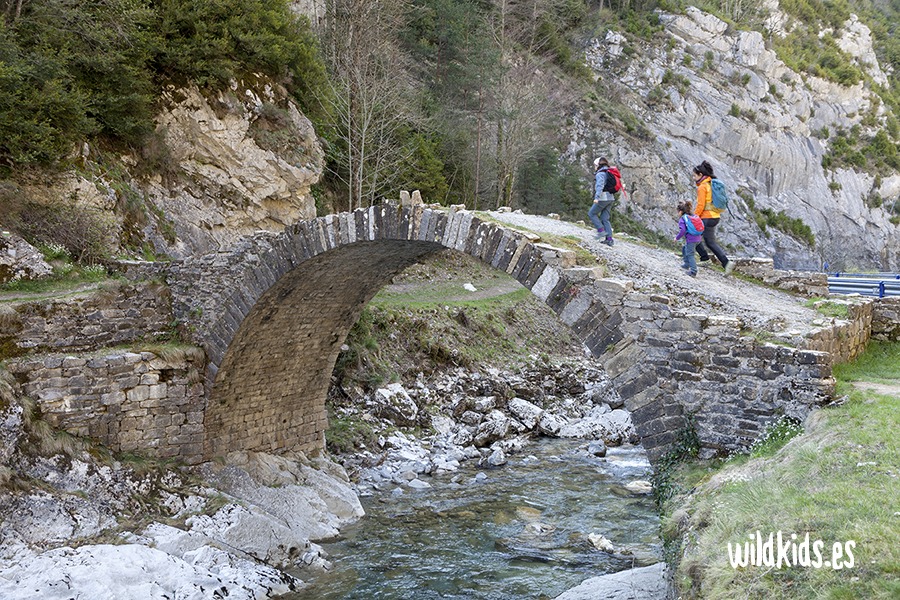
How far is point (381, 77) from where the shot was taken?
23.6 m

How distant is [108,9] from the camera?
15797 millimetres

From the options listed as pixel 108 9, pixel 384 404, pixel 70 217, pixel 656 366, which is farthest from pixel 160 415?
pixel 108 9

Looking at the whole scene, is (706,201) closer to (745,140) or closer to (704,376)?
(704,376)

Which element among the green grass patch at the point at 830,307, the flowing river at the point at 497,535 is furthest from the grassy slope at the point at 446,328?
the green grass patch at the point at 830,307

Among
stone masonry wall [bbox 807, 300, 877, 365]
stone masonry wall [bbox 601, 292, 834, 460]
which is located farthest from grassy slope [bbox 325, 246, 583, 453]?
stone masonry wall [bbox 807, 300, 877, 365]

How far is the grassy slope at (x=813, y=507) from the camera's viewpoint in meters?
4.19

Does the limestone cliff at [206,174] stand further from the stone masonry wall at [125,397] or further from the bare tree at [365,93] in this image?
the stone masonry wall at [125,397]

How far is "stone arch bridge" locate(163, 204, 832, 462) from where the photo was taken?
25.9 ft

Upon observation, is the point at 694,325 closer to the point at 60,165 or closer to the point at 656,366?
the point at 656,366

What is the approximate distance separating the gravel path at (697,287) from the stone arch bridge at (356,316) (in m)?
0.62

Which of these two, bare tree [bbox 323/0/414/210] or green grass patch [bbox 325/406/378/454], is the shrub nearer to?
green grass patch [bbox 325/406/378/454]

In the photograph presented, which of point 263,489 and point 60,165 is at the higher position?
point 60,165

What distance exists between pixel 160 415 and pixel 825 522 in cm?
1066

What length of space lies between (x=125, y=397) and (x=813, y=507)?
34.1ft
